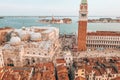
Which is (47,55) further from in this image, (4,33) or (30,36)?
(4,33)

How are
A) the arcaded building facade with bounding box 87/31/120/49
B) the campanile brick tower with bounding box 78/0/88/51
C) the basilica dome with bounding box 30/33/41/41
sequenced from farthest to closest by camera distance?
the arcaded building facade with bounding box 87/31/120/49
the basilica dome with bounding box 30/33/41/41
the campanile brick tower with bounding box 78/0/88/51

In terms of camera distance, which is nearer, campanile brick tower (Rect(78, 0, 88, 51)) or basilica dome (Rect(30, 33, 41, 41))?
campanile brick tower (Rect(78, 0, 88, 51))

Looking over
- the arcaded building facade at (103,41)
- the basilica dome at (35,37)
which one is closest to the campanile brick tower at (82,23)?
the arcaded building facade at (103,41)

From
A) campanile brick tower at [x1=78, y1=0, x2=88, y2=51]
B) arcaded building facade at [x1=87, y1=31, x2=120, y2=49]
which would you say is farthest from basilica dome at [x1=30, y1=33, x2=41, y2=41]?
arcaded building facade at [x1=87, y1=31, x2=120, y2=49]


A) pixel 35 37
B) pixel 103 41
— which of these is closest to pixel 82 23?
pixel 103 41

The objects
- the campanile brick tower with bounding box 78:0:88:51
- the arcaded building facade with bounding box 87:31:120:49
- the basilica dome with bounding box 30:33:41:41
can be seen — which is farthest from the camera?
the arcaded building facade with bounding box 87:31:120:49

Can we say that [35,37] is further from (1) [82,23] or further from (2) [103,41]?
(2) [103,41]

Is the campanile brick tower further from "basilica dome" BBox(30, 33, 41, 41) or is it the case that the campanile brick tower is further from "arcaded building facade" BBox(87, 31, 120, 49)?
"basilica dome" BBox(30, 33, 41, 41)

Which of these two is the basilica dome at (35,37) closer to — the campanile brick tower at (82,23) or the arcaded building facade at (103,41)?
the campanile brick tower at (82,23)

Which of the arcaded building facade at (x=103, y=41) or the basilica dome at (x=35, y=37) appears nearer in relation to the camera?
the basilica dome at (x=35, y=37)

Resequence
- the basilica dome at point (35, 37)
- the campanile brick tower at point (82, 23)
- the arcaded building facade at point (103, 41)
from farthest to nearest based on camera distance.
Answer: the arcaded building facade at point (103, 41) → the basilica dome at point (35, 37) → the campanile brick tower at point (82, 23)

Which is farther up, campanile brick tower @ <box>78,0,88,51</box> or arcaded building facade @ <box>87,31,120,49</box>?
campanile brick tower @ <box>78,0,88,51</box>

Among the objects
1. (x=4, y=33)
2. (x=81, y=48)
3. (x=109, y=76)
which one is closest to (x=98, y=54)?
(x=81, y=48)
